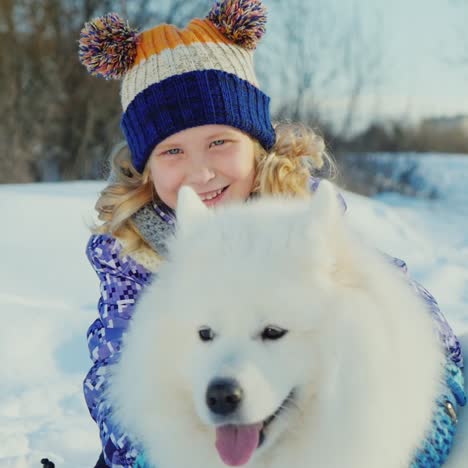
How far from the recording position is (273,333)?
5.70 ft

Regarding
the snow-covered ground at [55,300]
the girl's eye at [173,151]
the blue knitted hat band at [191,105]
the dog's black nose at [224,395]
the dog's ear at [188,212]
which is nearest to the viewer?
the dog's black nose at [224,395]

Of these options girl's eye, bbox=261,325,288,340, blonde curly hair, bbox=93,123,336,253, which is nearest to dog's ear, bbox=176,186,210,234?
girl's eye, bbox=261,325,288,340

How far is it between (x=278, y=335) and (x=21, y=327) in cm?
398

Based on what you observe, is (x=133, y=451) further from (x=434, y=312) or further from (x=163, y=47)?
(x=163, y=47)

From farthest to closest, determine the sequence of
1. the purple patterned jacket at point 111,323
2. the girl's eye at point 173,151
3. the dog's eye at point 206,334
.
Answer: the girl's eye at point 173,151, the purple patterned jacket at point 111,323, the dog's eye at point 206,334

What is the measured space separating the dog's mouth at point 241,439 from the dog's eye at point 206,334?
0.27 meters


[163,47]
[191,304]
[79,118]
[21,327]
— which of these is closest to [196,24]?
[163,47]

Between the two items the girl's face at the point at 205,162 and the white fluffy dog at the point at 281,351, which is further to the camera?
the girl's face at the point at 205,162

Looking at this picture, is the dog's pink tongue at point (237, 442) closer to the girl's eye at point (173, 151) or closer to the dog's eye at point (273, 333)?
the dog's eye at point (273, 333)

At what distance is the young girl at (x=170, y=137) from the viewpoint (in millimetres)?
2736

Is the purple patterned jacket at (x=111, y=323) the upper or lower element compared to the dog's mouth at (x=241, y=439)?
lower

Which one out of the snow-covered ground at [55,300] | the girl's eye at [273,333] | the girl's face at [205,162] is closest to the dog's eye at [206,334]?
the girl's eye at [273,333]

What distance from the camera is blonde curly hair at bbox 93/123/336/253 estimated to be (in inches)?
113

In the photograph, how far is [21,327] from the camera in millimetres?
5191
